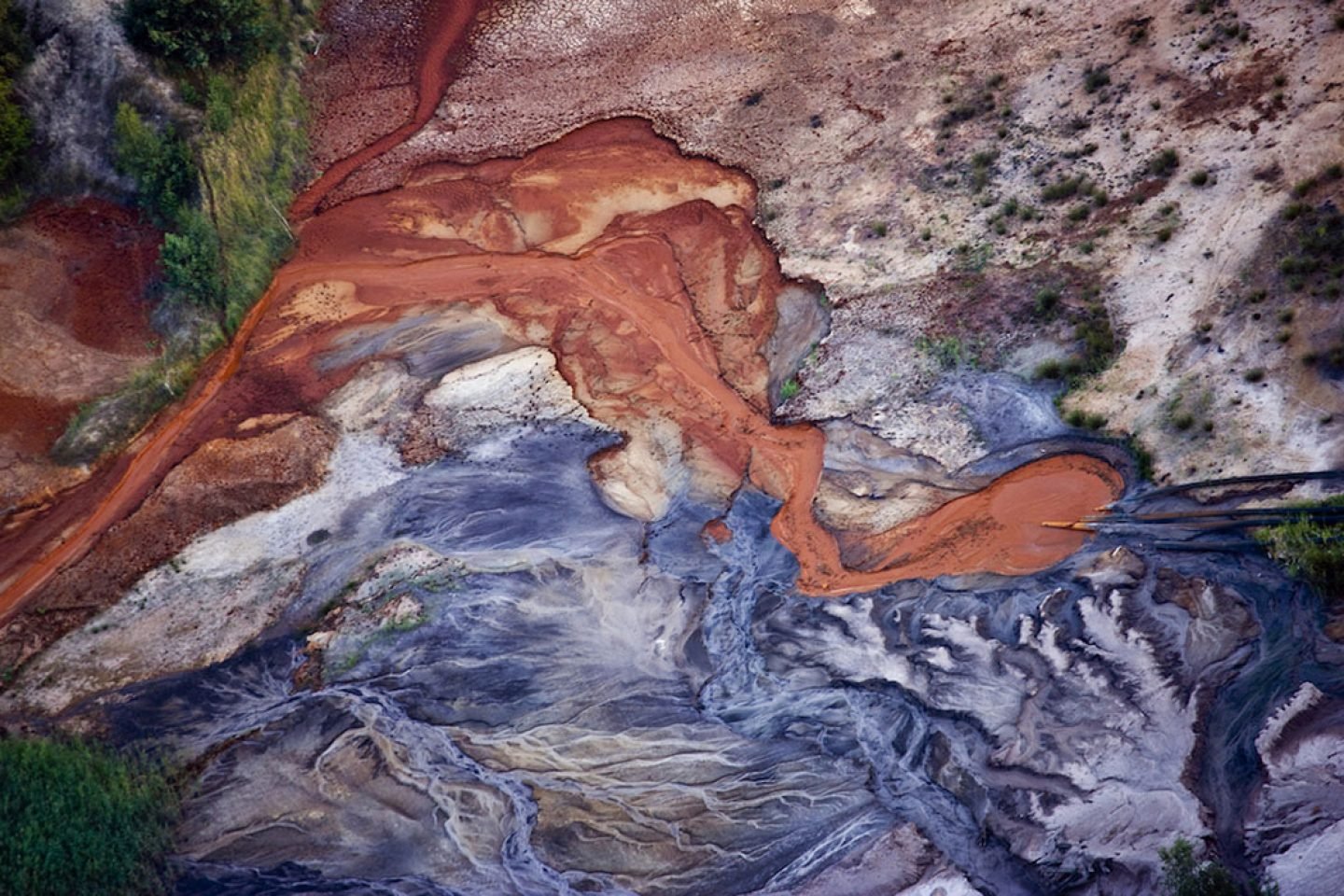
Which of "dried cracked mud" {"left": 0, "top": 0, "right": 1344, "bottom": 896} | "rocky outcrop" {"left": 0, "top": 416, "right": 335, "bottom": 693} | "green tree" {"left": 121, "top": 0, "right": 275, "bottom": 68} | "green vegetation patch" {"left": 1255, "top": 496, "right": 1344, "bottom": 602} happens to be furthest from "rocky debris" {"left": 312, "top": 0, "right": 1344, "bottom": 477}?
"rocky outcrop" {"left": 0, "top": 416, "right": 335, "bottom": 693}

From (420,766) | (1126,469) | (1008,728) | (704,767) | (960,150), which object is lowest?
(420,766)

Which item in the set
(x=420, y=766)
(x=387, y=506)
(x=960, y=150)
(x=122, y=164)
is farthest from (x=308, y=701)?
(x=960, y=150)

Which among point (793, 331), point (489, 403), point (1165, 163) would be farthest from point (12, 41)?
point (1165, 163)

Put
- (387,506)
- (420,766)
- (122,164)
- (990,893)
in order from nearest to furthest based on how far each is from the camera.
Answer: (990,893) → (420,766) → (387,506) → (122,164)

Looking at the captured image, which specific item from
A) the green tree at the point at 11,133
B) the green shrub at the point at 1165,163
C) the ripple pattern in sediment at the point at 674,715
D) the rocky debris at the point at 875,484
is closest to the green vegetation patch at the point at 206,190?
the green tree at the point at 11,133

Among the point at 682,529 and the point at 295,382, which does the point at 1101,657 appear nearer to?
the point at 682,529

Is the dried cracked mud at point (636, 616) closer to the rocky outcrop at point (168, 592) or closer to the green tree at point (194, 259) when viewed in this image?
the rocky outcrop at point (168, 592)

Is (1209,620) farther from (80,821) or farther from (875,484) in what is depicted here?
(80,821)
